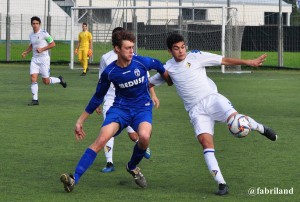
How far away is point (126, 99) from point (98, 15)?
28.6m

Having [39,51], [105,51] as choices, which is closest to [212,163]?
[39,51]

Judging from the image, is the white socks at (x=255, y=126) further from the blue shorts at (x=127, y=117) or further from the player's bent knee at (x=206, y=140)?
the blue shorts at (x=127, y=117)

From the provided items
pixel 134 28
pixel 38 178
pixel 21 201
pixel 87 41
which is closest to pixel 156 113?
pixel 38 178

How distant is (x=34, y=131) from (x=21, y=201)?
245 inches

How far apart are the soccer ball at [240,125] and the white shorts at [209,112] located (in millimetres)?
140

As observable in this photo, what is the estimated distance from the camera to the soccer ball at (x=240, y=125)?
9.17 m

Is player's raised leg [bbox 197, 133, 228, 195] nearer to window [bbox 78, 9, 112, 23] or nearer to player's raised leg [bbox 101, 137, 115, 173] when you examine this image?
player's raised leg [bbox 101, 137, 115, 173]

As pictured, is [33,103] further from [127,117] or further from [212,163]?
[212,163]

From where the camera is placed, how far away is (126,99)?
953 cm

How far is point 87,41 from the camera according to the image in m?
32.8

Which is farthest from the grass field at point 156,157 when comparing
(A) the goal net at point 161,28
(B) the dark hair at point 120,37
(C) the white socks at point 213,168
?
(A) the goal net at point 161,28

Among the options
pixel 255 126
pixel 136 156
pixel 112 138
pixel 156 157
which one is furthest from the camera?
pixel 156 157

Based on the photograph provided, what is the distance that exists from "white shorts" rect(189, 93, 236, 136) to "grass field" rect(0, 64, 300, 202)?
68cm

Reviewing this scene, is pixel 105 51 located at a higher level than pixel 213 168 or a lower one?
higher
